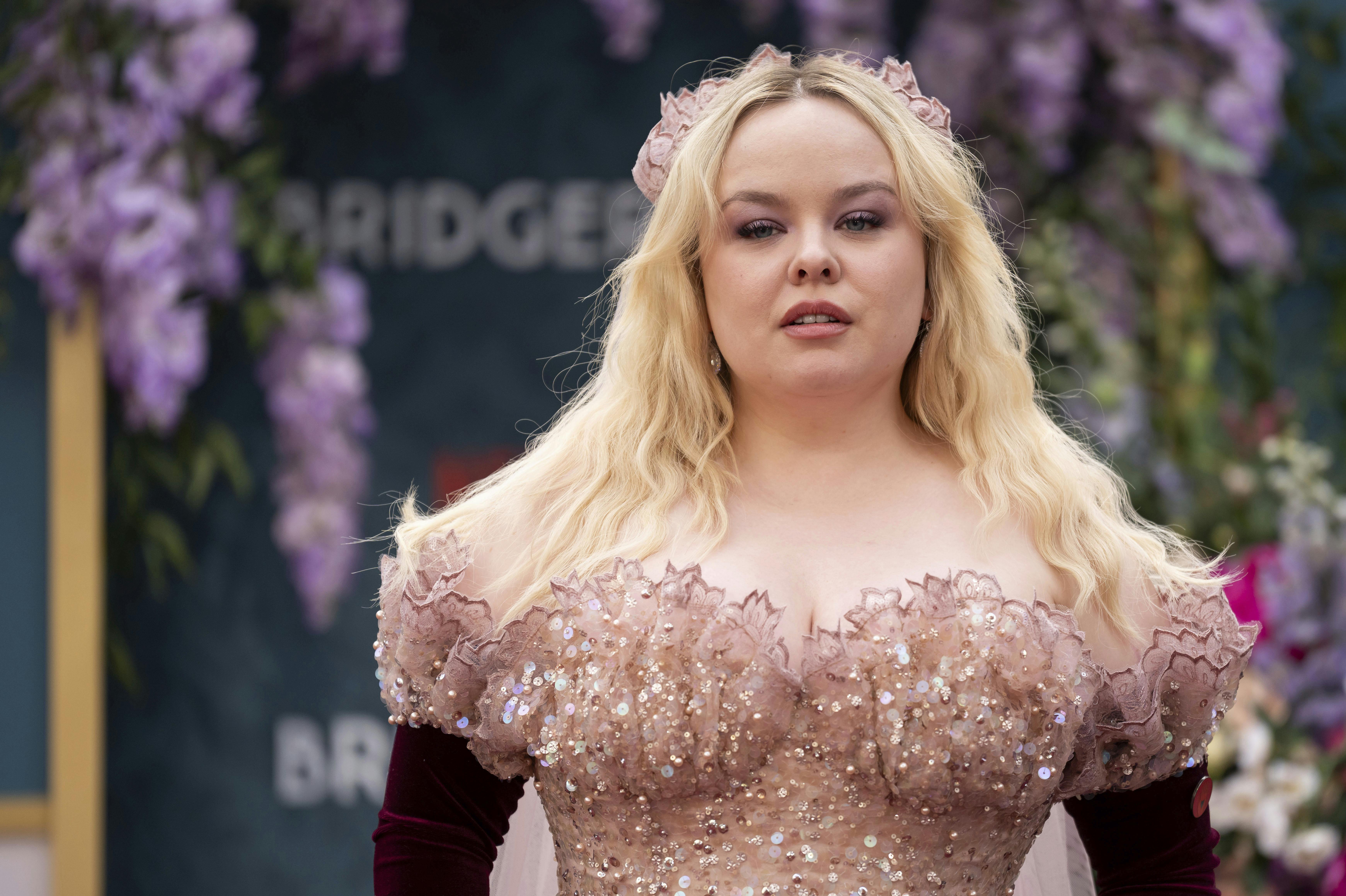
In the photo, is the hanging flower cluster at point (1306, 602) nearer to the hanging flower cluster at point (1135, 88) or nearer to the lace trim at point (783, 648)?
the lace trim at point (783, 648)

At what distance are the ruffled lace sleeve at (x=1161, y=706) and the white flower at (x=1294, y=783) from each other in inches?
36.9

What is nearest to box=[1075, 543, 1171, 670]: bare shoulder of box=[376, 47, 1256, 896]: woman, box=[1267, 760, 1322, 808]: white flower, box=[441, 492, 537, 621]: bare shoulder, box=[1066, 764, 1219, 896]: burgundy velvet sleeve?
box=[376, 47, 1256, 896]: woman

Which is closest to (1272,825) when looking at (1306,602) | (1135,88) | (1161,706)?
(1306,602)

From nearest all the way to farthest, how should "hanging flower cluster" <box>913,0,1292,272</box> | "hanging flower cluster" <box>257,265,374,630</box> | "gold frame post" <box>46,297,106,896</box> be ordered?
"gold frame post" <box>46,297,106,896</box>, "hanging flower cluster" <box>913,0,1292,272</box>, "hanging flower cluster" <box>257,265,374,630</box>

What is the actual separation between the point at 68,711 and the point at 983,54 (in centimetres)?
256

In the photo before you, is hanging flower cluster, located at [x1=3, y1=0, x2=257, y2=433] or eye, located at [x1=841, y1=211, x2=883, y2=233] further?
hanging flower cluster, located at [x1=3, y1=0, x2=257, y2=433]

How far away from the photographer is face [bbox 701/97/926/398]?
1.50 m

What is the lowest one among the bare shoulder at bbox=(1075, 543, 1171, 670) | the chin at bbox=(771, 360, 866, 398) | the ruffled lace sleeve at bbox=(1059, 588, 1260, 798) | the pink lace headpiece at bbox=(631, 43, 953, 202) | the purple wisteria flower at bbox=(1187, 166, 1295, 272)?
the ruffled lace sleeve at bbox=(1059, 588, 1260, 798)

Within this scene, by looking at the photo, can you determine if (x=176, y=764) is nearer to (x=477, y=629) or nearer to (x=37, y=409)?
(x=37, y=409)

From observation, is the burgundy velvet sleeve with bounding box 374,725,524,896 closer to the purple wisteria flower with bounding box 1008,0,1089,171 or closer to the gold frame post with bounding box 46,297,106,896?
the gold frame post with bounding box 46,297,106,896

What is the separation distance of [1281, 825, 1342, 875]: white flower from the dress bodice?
98cm

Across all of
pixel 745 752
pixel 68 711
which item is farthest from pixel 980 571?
pixel 68 711

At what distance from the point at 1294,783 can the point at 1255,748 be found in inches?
3.2

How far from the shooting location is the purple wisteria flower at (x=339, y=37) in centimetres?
334
